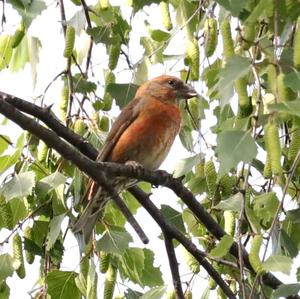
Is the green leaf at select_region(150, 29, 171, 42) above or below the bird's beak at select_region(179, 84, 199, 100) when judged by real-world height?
above

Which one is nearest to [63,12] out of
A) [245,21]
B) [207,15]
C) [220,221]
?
[207,15]

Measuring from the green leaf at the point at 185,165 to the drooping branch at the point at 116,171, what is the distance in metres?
0.17

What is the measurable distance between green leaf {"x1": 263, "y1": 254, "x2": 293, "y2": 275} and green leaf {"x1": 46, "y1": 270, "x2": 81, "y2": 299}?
1291 mm

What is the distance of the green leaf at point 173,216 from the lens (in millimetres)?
3936

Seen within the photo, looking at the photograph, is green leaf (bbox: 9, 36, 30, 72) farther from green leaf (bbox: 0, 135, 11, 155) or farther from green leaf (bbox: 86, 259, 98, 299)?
green leaf (bbox: 86, 259, 98, 299)

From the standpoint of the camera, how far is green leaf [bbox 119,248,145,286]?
376cm

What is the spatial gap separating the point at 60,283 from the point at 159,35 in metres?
1.19

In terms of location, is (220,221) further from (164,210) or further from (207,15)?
(207,15)

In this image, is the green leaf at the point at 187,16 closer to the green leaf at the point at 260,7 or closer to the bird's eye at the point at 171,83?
the bird's eye at the point at 171,83

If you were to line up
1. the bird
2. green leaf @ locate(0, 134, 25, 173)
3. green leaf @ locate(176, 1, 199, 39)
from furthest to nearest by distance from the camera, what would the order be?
the bird
green leaf @ locate(176, 1, 199, 39)
green leaf @ locate(0, 134, 25, 173)

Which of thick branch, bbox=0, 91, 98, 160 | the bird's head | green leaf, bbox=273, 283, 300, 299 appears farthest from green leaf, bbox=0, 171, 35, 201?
the bird's head

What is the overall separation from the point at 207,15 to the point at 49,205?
3.43 feet

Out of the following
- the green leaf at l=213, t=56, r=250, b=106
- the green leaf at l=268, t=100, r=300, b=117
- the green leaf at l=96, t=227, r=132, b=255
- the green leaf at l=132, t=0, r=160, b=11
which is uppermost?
the green leaf at l=132, t=0, r=160, b=11

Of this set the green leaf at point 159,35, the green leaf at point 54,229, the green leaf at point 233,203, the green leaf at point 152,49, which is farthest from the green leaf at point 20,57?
the green leaf at point 233,203
